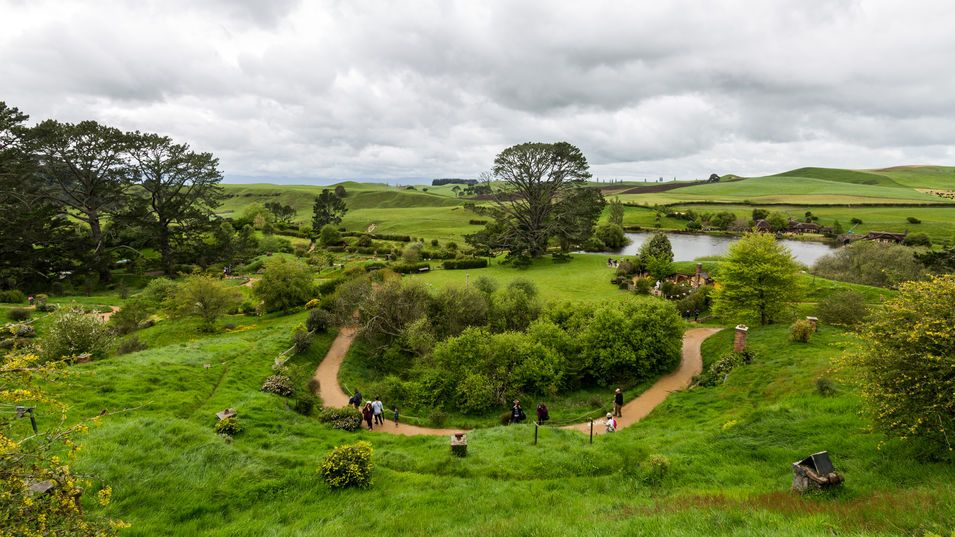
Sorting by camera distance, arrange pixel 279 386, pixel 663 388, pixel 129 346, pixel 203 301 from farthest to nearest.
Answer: pixel 203 301, pixel 129 346, pixel 663 388, pixel 279 386

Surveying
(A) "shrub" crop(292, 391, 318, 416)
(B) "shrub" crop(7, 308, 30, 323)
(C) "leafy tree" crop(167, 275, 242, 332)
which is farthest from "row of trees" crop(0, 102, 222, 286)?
(A) "shrub" crop(292, 391, 318, 416)

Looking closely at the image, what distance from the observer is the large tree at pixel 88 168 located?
130 ft

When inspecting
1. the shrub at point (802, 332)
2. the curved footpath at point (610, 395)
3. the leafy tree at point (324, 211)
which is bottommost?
the curved footpath at point (610, 395)

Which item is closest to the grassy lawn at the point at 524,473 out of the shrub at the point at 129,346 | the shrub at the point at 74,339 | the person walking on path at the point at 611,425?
the person walking on path at the point at 611,425

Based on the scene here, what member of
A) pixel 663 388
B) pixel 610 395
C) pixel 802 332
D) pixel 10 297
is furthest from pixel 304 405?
pixel 10 297

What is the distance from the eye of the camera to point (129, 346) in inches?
917

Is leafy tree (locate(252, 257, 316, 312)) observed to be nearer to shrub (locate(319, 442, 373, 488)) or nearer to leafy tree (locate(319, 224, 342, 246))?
shrub (locate(319, 442, 373, 488))

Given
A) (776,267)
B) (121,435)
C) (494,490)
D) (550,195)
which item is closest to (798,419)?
(494,490)

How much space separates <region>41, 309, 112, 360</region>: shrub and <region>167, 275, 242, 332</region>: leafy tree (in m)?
7.09

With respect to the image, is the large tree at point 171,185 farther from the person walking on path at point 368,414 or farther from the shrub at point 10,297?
the person walking on path at point 368,414

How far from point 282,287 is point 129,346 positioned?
11.0 metres

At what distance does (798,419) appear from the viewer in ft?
41.6

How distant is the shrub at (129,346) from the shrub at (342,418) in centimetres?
1357

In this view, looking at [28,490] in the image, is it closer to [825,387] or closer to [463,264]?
[825,387]
